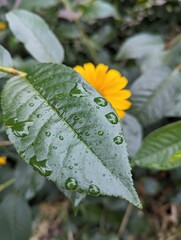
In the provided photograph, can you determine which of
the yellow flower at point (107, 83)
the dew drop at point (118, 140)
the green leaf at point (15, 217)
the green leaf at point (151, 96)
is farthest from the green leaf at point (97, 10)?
the dew drop at point (118, 140)

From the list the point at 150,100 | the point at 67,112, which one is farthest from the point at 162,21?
the point at 67,112

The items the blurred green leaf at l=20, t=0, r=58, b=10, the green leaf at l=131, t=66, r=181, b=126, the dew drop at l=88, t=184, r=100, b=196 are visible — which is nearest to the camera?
the dew drop at l=88, t=184, r=100, b=196

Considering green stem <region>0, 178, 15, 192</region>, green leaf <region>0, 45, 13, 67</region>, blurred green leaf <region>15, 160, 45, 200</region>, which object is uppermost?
green leaf <region>0, 45, 13, 67</region>

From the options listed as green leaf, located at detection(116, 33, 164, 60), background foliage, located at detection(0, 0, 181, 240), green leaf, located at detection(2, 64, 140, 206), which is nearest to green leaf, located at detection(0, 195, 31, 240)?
background foliage, located at detection(0, 0, 181, 240)

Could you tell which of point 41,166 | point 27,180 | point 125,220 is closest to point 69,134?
point 41,166

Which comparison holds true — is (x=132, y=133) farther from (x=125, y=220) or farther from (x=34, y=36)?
(x=125, y=220)

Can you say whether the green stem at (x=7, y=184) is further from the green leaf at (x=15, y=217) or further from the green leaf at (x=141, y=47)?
the green leaf at (x=141, y=47)

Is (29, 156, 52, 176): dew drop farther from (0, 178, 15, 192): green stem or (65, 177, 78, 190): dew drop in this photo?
(0, 178, 15, 192): green stem

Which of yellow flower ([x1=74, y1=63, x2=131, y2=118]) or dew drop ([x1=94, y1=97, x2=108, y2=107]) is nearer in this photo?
dew drop ([x1=94, y1=97, x2=108, y2=107])
